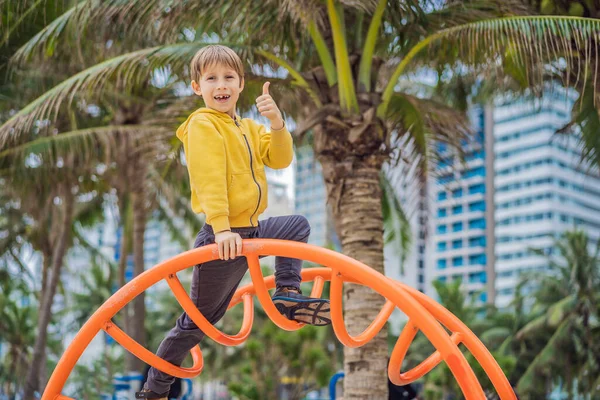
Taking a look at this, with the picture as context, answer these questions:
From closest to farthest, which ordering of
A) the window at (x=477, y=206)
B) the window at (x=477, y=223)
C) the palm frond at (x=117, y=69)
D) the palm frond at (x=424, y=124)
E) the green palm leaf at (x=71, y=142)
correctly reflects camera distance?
the palm frond at (x=117, y=69) → the palm frond at (x=424, y=124) → the green palm leaf at (x=71, y=142) → the window at (x=477, y=206) → the window at (x=477, y=223)

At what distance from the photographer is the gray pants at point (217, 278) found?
11.7 feet

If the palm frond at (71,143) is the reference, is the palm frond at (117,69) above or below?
below

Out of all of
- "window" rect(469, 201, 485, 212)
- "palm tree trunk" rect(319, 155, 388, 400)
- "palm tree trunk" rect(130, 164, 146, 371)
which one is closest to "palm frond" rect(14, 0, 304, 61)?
"palm tree trunk" rect(319, 155, 388, 400)

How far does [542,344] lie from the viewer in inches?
1025

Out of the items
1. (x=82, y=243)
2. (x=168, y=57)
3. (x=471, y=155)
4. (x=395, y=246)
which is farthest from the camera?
(x=82, y=243)

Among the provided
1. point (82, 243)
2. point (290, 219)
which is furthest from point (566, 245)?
point (290, 219)

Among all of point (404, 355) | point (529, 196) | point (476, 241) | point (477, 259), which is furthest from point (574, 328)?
point (477, 259)

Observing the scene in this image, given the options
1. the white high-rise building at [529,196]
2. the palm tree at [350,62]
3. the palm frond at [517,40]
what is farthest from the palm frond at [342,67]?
the white high-rise building at [529,196]

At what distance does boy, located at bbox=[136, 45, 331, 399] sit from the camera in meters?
3.32

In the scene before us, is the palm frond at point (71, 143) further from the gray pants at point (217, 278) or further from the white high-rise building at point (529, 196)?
the white high-rise building at point (529, 196)

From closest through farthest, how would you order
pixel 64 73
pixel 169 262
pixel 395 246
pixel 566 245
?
pixel 169 262, pixel 64 73, pixel 395 246, pixel 566 245

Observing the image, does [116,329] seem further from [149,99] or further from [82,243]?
[82,243]

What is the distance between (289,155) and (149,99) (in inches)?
386

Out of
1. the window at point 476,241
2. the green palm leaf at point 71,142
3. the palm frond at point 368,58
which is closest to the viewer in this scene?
the palm frond at point 368,58
